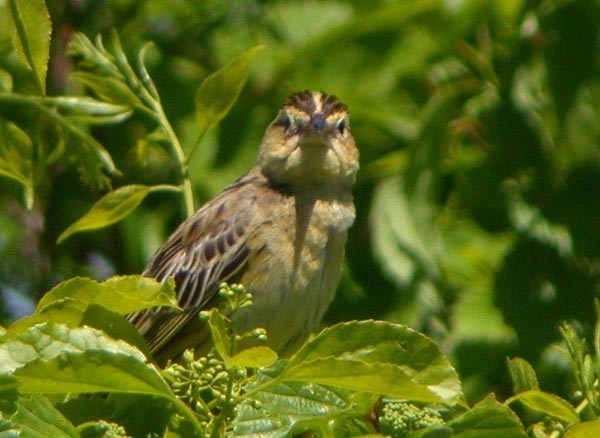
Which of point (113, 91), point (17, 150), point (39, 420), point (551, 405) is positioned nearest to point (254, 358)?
point (39, 420)

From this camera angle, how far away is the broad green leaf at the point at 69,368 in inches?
81.4

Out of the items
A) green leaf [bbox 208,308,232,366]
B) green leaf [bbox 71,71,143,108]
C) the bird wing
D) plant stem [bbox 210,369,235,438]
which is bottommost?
the bird wing

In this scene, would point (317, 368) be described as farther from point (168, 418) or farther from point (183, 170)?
point (183, 170)

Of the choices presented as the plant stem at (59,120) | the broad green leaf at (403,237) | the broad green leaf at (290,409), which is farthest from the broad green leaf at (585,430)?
the broad green leaf at (403,237)

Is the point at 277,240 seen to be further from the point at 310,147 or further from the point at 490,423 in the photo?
the point at 490,423

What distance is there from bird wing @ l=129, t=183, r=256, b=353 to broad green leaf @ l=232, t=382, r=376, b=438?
8.82ft

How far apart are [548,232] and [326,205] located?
1415 mm

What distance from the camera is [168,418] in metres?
2.26

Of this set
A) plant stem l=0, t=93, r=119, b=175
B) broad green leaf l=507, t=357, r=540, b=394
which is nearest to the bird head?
plant stem l=0, t=93, r=119, b=175

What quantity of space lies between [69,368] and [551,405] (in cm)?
90

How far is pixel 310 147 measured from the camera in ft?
18.1

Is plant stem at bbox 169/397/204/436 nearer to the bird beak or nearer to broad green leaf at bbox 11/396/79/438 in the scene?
broad green leaf at bbox 11/396/79/438

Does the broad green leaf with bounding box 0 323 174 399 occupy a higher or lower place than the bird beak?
higher

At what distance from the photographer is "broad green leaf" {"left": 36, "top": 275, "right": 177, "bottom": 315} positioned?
7.79ft
